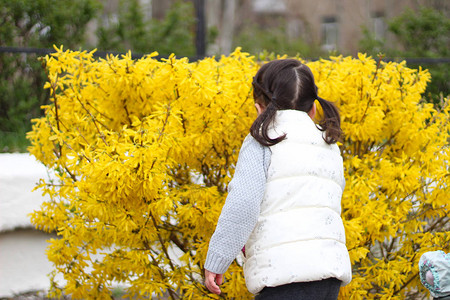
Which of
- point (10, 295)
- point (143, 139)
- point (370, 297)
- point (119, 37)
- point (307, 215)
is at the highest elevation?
point (143, 139)

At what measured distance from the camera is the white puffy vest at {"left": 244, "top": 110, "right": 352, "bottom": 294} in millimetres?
2201

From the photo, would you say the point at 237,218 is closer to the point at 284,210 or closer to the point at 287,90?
the point at 284,210

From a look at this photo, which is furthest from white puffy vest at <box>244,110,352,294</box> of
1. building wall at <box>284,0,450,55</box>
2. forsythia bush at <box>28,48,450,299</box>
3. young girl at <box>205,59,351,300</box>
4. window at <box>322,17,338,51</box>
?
window at <box>322,17,338,51</box>

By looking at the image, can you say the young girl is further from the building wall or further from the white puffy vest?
the building wall

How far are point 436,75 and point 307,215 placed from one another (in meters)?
3.47

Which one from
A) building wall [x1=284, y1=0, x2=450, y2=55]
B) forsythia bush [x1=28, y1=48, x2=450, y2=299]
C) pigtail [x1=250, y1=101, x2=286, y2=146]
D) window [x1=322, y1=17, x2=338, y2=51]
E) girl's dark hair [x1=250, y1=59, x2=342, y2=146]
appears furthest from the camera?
window [x1=322, y1=17, x2=338, y2=51]

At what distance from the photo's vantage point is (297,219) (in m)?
2.24

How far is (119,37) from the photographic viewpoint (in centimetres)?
710

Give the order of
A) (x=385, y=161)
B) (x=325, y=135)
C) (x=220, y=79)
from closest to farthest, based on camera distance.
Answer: (x=325, y=135) → (x=220, y=79) → (x=385, y=161)

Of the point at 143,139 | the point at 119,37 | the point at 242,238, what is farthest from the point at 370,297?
the point at 119,37

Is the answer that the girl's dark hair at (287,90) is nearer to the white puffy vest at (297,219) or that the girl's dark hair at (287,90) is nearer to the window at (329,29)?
the white puffy vest at (297,219)

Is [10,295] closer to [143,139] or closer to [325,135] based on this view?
[143,139]

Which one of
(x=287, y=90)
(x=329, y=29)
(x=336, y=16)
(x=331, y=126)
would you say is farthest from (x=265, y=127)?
(x=329, y=29)

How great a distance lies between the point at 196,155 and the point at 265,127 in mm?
719
